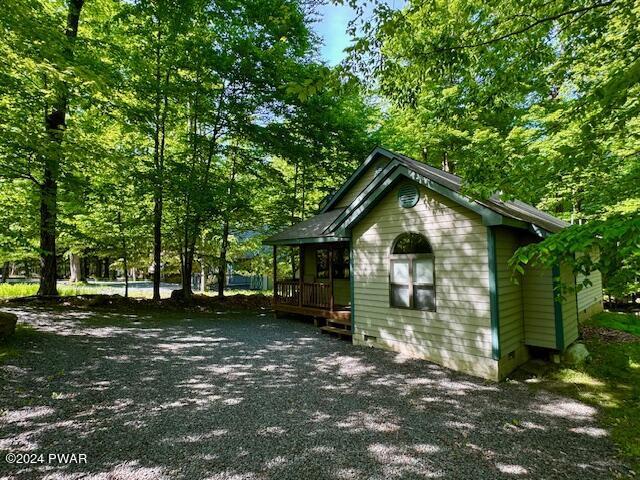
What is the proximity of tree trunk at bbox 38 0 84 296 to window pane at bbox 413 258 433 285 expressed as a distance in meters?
8.33

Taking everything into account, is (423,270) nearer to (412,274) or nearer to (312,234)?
(412,274)

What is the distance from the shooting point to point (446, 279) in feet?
22.2

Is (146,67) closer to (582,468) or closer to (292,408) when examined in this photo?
(292,408)

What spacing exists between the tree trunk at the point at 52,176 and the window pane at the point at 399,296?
7.98m

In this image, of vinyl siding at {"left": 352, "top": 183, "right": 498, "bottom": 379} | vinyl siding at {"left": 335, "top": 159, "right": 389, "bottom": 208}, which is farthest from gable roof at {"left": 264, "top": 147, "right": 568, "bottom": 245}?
vinyl siding at {"left": 352, "top": 183, "right": 498, "bottom": 379}

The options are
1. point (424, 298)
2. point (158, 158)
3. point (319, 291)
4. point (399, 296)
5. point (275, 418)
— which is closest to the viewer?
point (275, 418)

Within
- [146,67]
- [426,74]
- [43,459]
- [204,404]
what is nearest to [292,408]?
[204,404]

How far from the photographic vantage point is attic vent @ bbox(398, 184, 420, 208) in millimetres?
7293

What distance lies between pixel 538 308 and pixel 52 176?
41.0 feet

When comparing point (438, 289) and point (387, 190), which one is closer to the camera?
point (438, 289)

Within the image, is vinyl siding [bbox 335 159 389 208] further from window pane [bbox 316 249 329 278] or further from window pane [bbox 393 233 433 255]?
window pane [bbox 393 233 433 255]

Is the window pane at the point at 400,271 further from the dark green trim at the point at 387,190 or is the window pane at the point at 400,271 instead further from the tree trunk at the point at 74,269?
the tree trunk at the point at 74,269

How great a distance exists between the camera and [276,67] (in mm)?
13344

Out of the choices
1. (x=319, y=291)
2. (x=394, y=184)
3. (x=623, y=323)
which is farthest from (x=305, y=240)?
(x=623, y=323)
